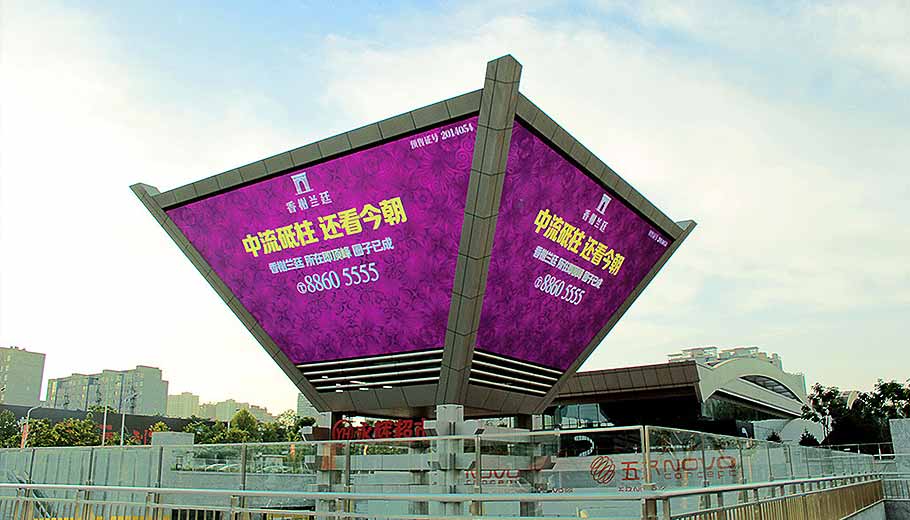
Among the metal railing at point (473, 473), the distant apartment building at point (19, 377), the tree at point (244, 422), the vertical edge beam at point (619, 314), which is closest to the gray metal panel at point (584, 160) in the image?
the vertical edge beam at point (619, 314)

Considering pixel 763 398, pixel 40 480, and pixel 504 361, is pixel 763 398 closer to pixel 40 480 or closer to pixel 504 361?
pixel 504 361

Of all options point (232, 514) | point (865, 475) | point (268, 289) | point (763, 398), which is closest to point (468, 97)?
point (268, 289)

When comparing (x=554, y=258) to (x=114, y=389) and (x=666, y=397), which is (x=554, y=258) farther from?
(x=114, y=389)

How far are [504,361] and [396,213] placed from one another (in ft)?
22.5

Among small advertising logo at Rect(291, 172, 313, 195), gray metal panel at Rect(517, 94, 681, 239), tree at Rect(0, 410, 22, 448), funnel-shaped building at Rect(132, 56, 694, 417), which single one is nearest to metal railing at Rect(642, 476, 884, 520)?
funnel-shaped building at Rect(132, 56, 694, 417)

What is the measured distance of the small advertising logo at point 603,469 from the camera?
10117 mm

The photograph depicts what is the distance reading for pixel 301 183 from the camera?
973 inches

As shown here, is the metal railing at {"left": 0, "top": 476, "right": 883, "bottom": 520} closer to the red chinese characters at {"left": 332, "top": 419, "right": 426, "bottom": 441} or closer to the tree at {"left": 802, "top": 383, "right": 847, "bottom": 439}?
the red chinese characters at {"left": 332, "top": 419, "right": 426, "bottom": 441}

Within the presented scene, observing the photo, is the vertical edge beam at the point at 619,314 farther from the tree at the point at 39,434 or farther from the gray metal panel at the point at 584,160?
the tree at the point at 39,434

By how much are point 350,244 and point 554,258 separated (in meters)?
7.05

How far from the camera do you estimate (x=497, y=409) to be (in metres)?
27.7

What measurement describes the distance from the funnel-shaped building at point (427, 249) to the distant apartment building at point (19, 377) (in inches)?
5232

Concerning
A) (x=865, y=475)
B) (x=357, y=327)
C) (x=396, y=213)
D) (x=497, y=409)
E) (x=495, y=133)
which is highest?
A: (x=495, y=133)

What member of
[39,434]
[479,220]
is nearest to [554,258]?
[479,220]
